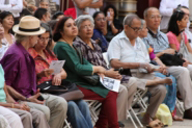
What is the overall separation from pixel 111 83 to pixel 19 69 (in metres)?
1.67

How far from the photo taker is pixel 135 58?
Answer: 23.5ft

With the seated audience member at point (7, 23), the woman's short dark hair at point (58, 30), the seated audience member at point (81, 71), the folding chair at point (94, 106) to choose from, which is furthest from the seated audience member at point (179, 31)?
the seated audience member at point (7, 23)

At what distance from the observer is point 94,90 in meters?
6.11

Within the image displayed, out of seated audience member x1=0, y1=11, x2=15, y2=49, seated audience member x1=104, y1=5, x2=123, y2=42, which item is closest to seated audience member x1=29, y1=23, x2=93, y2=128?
seated audience member x1=0, y1=11, x2=15, y2=49

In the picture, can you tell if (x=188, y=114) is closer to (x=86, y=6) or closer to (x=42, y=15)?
(x=86, y=6)

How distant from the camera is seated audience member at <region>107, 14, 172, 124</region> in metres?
7.03

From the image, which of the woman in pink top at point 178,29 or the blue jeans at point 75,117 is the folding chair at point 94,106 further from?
the woman in pink top at point 178,29

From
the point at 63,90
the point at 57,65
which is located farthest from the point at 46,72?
the point at 63,90

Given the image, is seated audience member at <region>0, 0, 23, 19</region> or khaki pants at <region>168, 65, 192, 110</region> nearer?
khaki pants at <region>168, 65, 192, 110</region>

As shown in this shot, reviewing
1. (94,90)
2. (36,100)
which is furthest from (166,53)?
(36,100)

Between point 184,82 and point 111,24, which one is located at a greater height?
point 111,24

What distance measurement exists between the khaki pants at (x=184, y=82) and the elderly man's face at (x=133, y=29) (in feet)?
3.54

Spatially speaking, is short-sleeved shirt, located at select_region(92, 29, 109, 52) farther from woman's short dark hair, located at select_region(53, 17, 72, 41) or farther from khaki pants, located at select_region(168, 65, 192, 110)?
woman's short dark hair, located at select_region(53, 17, 72, 41)

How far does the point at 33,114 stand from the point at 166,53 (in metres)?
3.86
